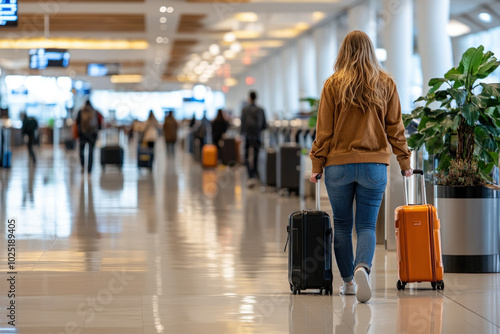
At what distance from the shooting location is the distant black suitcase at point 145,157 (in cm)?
2112

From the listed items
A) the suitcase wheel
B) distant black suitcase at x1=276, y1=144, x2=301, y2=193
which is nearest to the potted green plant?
the suitcase wheel

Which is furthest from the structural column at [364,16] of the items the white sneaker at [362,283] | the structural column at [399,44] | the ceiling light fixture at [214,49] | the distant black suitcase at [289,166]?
the white sneaker at [362,283]

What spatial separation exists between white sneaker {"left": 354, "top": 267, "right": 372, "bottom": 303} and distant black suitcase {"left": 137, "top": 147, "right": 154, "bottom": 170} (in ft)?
→ 52.5

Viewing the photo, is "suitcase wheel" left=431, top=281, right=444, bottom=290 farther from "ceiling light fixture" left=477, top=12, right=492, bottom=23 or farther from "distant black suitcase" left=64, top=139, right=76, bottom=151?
"distant black suitcase" left=64, top=139, right=76, bottom=151

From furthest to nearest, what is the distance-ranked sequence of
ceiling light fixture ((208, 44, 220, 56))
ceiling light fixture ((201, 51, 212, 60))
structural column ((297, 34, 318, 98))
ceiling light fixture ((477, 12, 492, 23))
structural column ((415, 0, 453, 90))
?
ceiling light fixture ((201, 51, 212, 60)) → ceiling light fixture ((208, 44, 220, 56)) → structural column ((297, 34, 318, 98)) → ceiling light fixture ((477, 12, 492, 23)) → structural column ((415, 0, 453, 90))

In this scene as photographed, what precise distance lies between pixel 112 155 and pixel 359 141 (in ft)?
53.3

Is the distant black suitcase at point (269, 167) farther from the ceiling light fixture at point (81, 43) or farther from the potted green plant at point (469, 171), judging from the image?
the ceiling light fixture at point (81, 43)

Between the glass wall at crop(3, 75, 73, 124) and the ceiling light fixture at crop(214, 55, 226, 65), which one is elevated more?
the ceiling light fixture at crop(214, 55, 226, 65)

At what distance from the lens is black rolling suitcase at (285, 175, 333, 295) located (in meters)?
5.65

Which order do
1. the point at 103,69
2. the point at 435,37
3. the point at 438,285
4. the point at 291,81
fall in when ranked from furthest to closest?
the point at 103,69 < the point at 291,81 < the point at 435,37 < the point at 438,285

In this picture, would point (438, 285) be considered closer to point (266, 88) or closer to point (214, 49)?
point (214, 49)

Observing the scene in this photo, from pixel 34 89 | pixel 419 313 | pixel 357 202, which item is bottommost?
pixel 419 313

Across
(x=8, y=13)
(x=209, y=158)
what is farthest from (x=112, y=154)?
(x=8, y=13)

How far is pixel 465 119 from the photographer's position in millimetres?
6914
